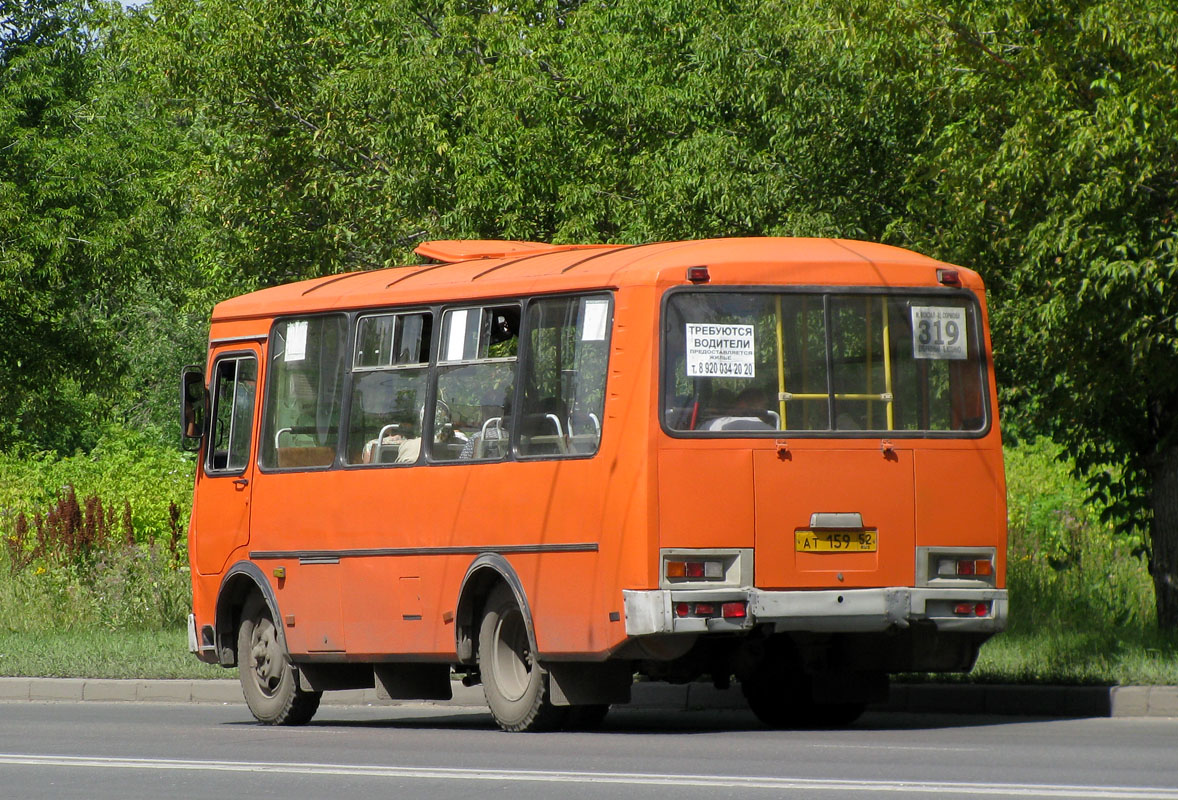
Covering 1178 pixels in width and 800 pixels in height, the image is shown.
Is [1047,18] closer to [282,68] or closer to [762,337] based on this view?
[762,337]

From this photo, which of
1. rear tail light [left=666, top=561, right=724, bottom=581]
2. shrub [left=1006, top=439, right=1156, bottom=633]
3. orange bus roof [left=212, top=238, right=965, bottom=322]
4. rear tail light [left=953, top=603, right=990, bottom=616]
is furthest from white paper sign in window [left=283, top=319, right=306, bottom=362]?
shrub [left=1006, top=439, right=1156, bottom=633]

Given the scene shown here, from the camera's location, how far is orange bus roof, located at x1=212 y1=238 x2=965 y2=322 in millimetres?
11664

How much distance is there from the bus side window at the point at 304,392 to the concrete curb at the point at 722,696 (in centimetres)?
239

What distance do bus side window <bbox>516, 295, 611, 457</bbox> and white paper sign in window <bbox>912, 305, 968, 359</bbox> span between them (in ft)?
6.14

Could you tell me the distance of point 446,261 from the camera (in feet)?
46.5

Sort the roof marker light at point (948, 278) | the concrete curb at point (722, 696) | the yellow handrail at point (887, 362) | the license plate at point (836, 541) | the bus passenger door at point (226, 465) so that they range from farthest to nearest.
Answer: the bus passenger door at point (226, 465), the concrete curb at point (722, 696), the roof marker light at point (948, 278), the yellow handrail at point (887, 362), the license plate at point (836, 541)

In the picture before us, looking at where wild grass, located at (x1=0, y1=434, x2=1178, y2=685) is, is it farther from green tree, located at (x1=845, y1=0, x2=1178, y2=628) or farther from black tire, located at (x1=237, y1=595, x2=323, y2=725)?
black tire, located at (x1=237, y1=595, x2=323, y2=725)

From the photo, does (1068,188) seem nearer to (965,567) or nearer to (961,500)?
(961,500)

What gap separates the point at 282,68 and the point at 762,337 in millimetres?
12704

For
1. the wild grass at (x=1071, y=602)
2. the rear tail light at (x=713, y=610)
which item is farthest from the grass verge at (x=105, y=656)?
the rear tail light at (x=713, y=610)

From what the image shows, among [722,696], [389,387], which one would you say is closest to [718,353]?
[389,387]

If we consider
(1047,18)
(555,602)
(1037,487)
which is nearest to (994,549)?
(555,602)

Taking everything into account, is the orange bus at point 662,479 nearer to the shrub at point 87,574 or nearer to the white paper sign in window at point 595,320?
the white paper sign in window at point 595,320

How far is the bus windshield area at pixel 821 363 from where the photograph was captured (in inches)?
453
